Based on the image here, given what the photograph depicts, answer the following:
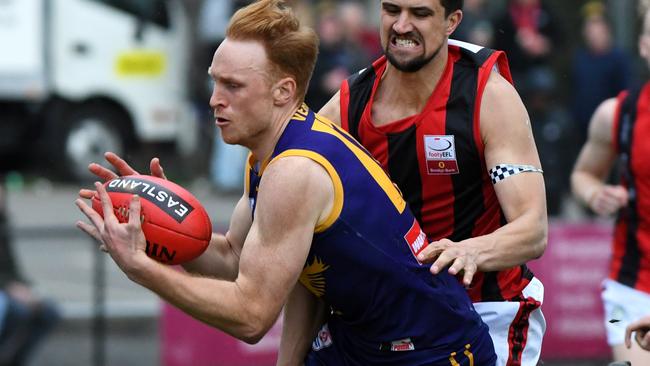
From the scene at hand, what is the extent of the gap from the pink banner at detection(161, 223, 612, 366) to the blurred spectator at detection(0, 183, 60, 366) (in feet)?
3.67

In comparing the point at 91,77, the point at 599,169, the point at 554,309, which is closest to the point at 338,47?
the point at 554,309

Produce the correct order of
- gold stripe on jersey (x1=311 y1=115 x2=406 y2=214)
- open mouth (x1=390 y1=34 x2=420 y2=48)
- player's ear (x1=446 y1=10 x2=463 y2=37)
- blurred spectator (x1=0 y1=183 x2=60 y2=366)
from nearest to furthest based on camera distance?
gold stripe on jersey (x1=311 y1=115 x2=406 y2=214)
open mouth (x1=390 y1=34 x2=420 y2=48)
player's ear (x1=446 y1=10 x2=463 y2=37)
blurred spectator (x1=0 y1=183 x2=60 y2=366)

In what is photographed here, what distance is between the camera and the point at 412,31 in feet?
18.8

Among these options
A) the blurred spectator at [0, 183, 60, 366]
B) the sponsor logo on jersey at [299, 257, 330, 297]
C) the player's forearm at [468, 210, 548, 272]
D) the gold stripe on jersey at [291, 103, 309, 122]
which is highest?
the gold stripe on jersey at [291, 103, 309, 122]

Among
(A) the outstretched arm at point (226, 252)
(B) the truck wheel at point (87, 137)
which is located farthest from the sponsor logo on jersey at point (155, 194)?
(B) the truck wheel at point (87, 137)

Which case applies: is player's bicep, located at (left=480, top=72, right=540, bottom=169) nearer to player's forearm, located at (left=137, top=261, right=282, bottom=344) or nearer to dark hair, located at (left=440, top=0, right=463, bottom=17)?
dark hair, located at (left=440, top=0, right=463, bottom=17)

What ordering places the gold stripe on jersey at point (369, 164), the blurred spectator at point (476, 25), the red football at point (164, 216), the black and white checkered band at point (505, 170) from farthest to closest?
1. the blurred spectator at point (476, 25)
2. the black and white checkered band at point (505, 170)
3. the gold stripe on jersey at point (369, 164)
4. the red football at point (164, 216)

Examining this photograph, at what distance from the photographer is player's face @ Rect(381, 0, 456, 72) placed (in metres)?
5.73

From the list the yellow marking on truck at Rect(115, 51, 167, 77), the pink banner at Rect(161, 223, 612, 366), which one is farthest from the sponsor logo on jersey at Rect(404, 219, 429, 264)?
the yellow marking on truck at Rect(115, 51, 167, 77)

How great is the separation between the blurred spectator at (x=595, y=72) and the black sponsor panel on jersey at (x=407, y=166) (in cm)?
763

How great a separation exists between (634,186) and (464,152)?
1.86 metres

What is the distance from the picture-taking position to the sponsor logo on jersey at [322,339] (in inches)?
231

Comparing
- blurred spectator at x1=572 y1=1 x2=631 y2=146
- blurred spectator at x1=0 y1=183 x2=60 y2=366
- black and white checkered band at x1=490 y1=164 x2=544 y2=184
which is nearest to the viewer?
black and white checkered band at x1=490 y1=164 x2=544 y2=184

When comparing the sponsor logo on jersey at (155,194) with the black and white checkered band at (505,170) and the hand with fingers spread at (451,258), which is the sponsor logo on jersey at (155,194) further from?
the black and white checkered band at (505,170)
